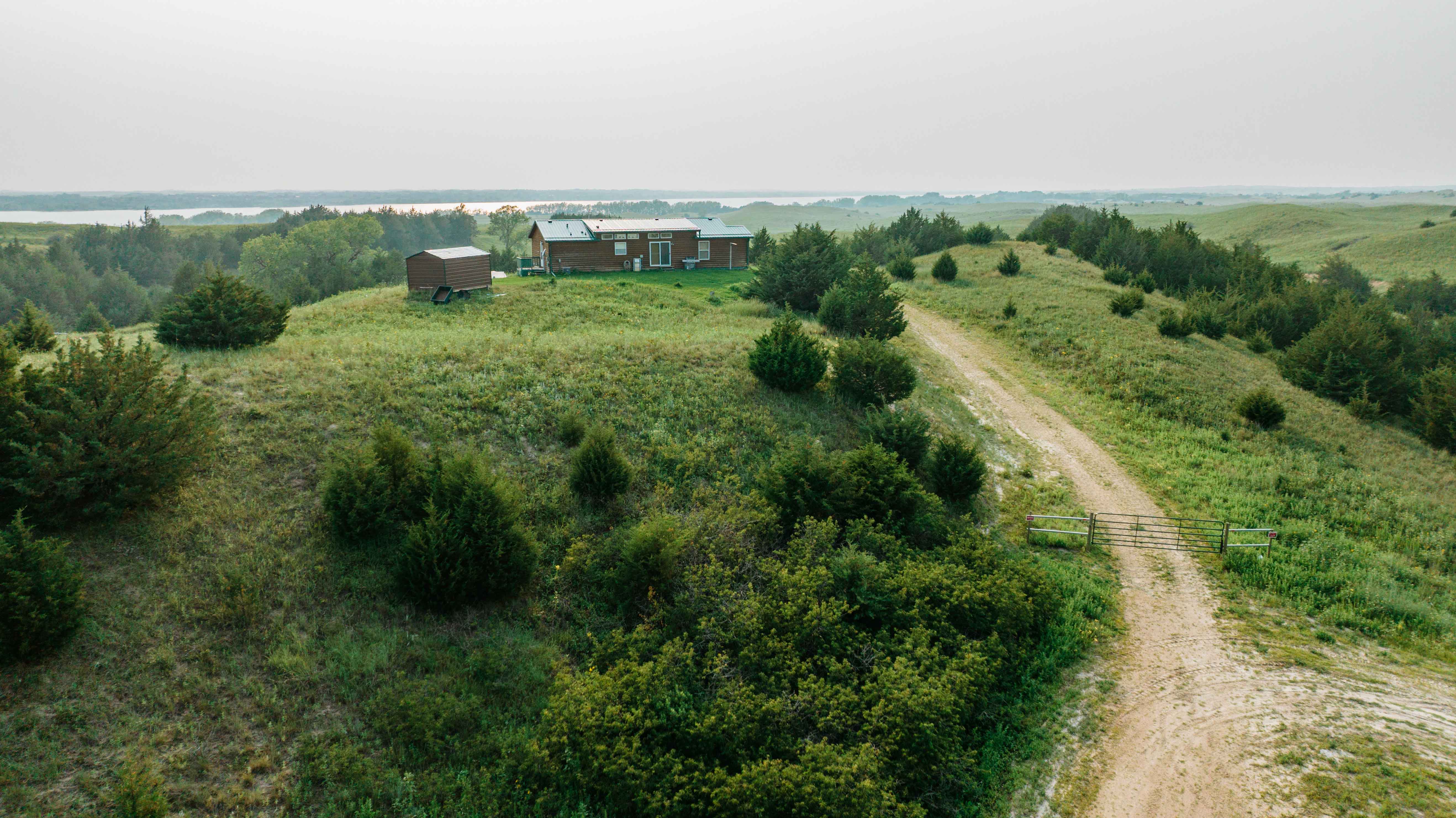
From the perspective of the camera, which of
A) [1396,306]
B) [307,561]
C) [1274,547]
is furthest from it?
[1396,306]

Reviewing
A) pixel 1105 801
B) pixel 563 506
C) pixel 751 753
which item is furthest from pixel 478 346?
pixel 1105 801

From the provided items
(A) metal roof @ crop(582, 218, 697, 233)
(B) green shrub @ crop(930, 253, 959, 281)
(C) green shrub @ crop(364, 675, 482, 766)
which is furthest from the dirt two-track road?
(A) metal roof @ crop(582, 218, 697, 233)

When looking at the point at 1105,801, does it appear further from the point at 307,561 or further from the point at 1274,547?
the point at 307,561

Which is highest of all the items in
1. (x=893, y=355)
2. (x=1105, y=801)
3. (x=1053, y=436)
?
(x=893, y=355)

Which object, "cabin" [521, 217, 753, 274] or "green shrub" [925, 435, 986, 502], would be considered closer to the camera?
"green shrub" [925, 435, 986, 502]

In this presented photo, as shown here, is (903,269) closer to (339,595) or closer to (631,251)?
(631,251)

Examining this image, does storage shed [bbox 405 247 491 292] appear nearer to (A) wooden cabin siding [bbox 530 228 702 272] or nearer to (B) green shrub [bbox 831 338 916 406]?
(A) wooden cabin siding [bbox 530 228 702 272]

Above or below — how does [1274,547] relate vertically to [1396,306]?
below
